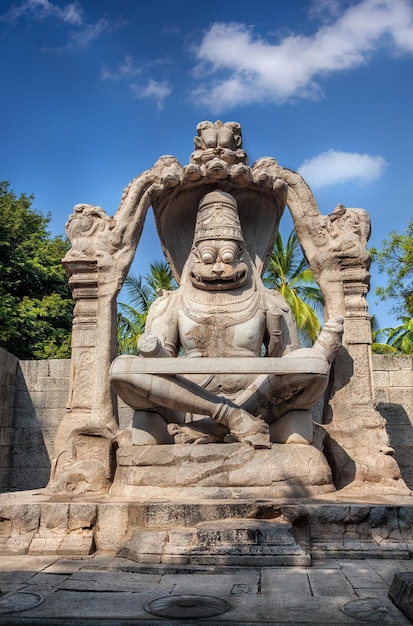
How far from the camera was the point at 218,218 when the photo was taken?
22.5 ft

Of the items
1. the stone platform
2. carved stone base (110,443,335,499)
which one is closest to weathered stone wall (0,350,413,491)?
carved stone base (110,443,335,499)

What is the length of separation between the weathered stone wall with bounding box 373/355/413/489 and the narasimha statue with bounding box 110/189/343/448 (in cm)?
298

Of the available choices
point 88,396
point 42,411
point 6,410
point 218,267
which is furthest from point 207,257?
point 6,410

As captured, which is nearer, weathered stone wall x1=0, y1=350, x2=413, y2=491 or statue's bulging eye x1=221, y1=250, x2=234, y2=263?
statue's bulging eye x1=221, y1=250, x2=234, y2=263

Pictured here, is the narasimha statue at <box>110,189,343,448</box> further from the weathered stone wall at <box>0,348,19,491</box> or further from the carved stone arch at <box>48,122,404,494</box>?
the weathered stone wall at <box>0,348,19,491</box>

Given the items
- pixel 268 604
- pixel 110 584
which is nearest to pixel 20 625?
pixel 110 584

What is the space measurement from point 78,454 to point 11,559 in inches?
69.3

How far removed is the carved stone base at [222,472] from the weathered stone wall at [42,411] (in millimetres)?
3916

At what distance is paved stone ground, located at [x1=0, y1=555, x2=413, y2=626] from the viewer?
2.80 meters

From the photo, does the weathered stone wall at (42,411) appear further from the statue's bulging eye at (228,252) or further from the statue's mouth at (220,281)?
the statue's bulging eye at (228,252)

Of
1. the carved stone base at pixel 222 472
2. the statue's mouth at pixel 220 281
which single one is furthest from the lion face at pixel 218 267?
the carved stone base at pixel 222 472

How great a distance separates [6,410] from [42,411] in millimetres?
548

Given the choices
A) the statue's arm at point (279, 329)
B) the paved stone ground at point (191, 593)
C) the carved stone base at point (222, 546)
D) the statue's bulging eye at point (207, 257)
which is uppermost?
the statue's bulging eye at point (207, 257)

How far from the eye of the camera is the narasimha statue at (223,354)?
5.42 meters
